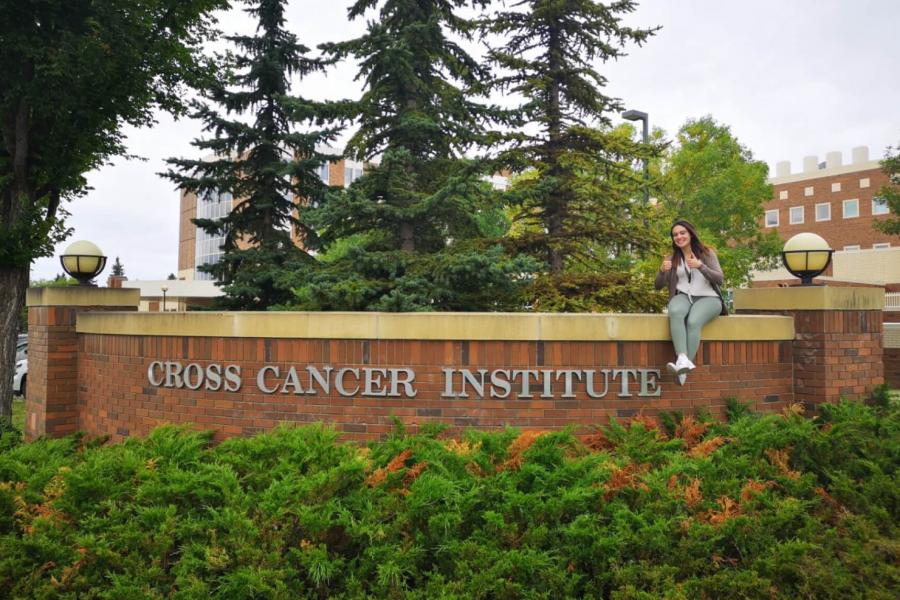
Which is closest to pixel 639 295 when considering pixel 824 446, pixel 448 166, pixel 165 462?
pixel 448 166

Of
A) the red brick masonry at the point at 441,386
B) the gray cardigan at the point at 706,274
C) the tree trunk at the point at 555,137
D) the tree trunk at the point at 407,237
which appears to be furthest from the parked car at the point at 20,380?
the gray cardigan at the point at 706,274

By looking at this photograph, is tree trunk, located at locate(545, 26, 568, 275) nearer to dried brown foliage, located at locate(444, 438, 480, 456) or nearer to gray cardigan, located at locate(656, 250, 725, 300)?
gray cardigan, located at locate(656, 250, 725, 300)

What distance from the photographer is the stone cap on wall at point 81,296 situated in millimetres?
7887

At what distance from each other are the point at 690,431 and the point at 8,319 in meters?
9.36

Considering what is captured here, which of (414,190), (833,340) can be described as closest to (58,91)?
(414,190)

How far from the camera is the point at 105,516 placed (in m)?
4.59

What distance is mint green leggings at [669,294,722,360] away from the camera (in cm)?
587

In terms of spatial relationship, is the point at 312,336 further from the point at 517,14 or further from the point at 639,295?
the point at 517,14

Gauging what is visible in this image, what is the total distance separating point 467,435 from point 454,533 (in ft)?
4.11

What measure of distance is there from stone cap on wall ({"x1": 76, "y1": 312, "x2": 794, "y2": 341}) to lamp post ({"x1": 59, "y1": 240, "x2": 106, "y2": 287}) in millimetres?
2598

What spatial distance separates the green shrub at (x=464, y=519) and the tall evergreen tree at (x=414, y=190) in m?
3.87

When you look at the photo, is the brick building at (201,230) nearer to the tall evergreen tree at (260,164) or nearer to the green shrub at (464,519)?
the tall evergreen tree at (260,164)

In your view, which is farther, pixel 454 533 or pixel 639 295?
pixel 639 295

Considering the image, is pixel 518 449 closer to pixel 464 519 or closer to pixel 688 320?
pixel 464 519
